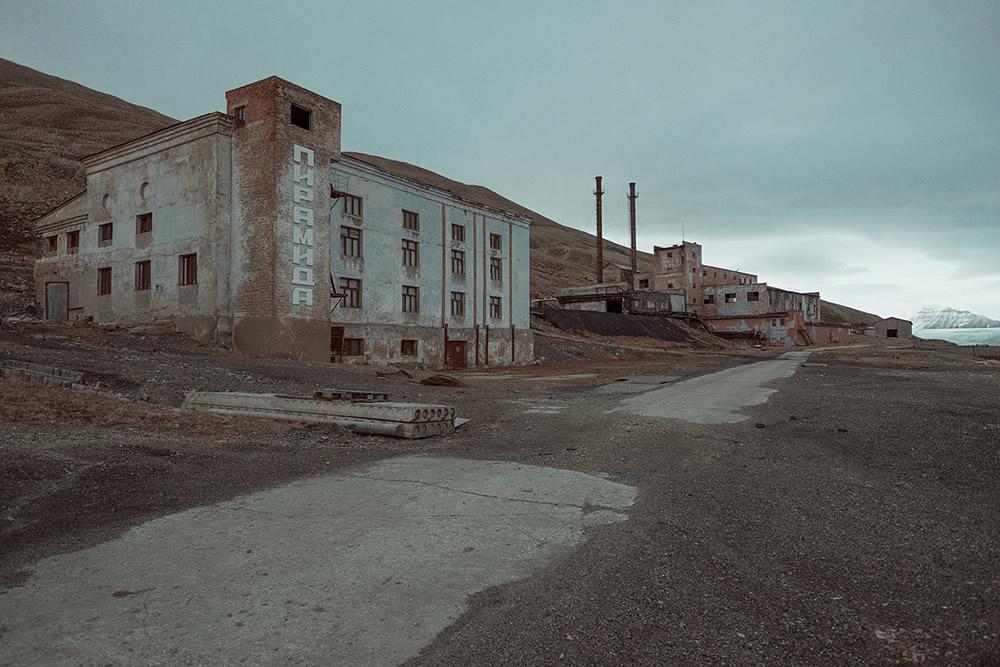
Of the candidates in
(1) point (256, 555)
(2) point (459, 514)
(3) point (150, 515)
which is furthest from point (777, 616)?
(3) point (150, 515)

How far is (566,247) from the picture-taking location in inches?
5349

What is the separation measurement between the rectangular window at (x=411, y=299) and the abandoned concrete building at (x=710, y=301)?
35.7m

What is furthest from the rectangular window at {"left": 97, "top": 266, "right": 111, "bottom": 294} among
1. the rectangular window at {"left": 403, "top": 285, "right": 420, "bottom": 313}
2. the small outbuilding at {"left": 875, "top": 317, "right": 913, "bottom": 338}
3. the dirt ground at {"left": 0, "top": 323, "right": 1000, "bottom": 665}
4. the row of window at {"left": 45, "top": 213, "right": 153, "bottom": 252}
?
the small outbuilding at {"left": 875, "top": 317, "right": 913, "bottom": 338}

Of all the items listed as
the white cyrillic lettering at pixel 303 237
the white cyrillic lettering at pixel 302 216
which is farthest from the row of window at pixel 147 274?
the white cyrillic lettering at pixel 302 216

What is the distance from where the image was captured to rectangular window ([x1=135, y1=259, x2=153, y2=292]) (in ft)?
82.5

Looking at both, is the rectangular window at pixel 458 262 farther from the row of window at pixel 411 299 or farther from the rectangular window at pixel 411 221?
the rectangular window at pixel 411 221

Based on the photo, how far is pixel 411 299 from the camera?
2969 cm

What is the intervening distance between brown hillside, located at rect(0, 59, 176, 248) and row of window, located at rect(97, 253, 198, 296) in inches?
1118

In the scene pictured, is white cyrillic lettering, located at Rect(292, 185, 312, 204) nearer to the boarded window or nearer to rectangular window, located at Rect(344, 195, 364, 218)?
rectangular window, located at Rect(344, 195, 364, 218)

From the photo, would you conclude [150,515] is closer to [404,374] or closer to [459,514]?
[459,514]

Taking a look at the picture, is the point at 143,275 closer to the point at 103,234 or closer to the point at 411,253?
the point at 103,234

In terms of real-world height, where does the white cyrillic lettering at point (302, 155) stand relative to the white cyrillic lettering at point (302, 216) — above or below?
above

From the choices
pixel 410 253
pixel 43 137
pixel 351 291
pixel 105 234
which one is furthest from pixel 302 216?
pixel 43 137

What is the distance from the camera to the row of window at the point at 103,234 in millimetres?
25438
